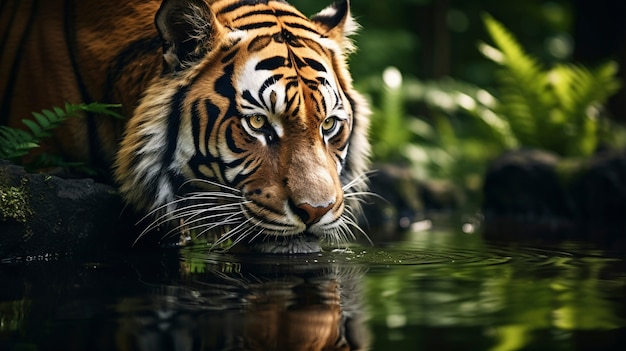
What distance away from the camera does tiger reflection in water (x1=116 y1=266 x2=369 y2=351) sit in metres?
2.61

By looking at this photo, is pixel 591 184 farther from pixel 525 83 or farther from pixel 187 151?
pixel 187 151

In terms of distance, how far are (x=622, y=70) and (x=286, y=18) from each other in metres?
7.11

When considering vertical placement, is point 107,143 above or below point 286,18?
below

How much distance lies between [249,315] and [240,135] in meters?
1.67

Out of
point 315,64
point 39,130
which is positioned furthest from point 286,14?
point 39,130

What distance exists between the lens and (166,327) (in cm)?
282

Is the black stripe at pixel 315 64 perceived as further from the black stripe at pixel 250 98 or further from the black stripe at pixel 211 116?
the black stripe at pixel 211 116

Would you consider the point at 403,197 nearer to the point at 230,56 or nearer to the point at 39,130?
the point at 230,56

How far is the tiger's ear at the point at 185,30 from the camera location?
459 cm

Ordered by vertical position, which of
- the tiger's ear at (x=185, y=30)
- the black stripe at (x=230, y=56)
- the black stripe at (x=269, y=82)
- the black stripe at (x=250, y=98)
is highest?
the tiger's ear at (x=185, y=30)

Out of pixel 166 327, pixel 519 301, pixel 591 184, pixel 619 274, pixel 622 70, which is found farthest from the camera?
pixel 622 70

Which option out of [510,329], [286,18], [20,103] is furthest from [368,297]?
[20,103]

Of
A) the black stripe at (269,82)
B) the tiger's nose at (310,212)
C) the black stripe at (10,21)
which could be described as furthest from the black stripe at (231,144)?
the black stripe at (10,21)

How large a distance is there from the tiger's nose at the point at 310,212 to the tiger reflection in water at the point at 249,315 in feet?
1.20
